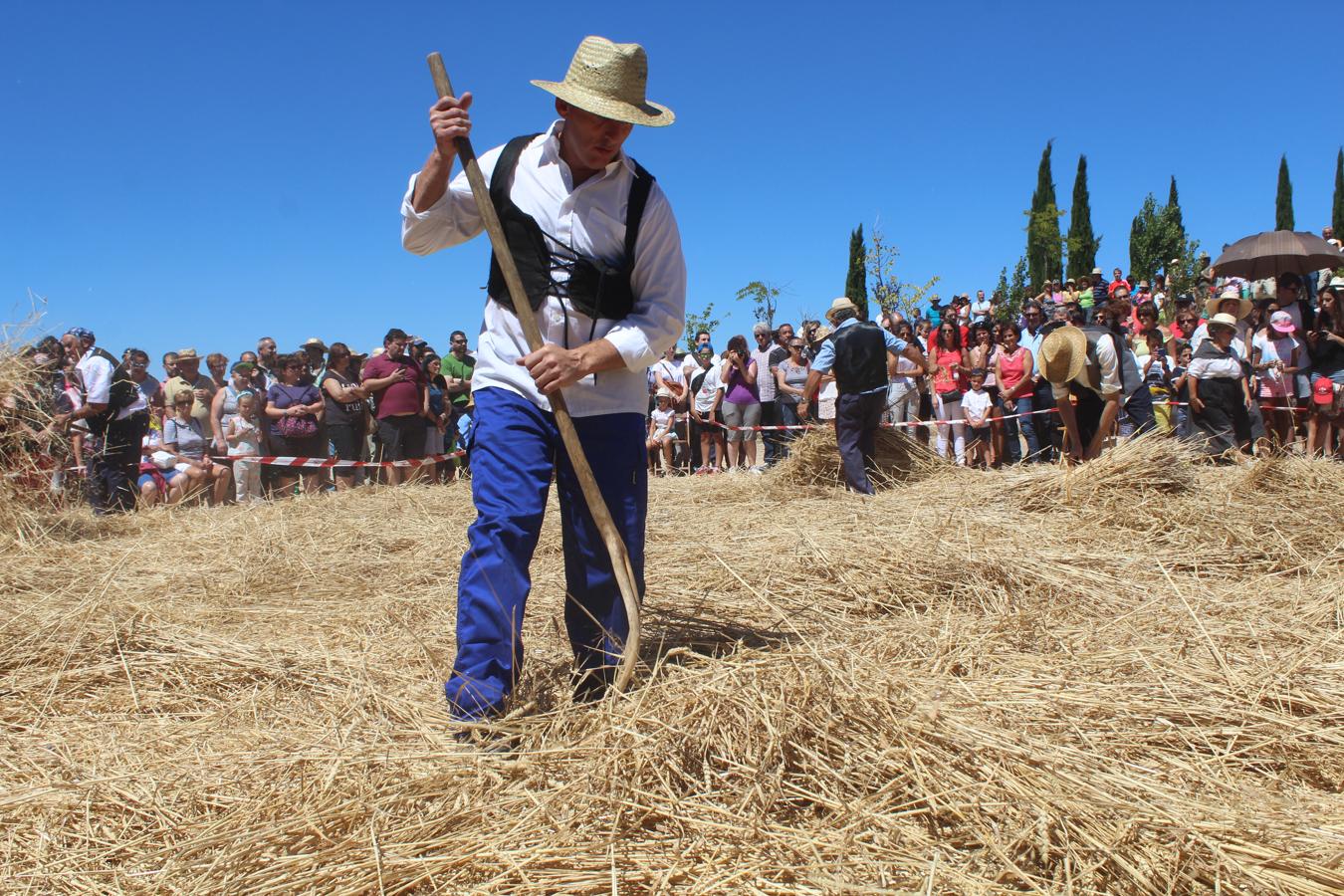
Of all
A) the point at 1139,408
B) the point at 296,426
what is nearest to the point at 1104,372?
the point at 1139,408

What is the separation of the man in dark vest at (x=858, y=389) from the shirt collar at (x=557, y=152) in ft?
18.1

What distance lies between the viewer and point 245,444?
33.9ft

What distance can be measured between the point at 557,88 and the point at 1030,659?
2.16m

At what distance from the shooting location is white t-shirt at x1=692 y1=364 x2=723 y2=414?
44.2ft

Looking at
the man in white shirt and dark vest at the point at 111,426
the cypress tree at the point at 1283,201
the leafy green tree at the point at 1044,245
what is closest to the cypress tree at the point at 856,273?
the leafy green tree at the point at 1044,245

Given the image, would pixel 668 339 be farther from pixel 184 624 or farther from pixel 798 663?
pixel 184 624

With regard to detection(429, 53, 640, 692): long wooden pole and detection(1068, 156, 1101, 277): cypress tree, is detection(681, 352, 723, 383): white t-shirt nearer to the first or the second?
detection(429, 53, 640, 692): long wooden pole

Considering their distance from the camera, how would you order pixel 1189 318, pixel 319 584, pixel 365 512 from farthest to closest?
pixel 1189 318 < pixel 365 512 < pixel 319 584

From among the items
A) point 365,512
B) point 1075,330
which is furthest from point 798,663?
point 1075,330

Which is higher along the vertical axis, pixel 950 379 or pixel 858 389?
pixel 950 379

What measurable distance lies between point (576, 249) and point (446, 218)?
1.28ft

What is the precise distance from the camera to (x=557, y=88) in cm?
279

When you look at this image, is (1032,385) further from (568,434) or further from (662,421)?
(568,434)

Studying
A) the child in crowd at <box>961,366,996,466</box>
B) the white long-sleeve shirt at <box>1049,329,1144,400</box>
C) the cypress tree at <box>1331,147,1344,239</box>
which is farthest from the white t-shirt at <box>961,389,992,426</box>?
the cypress tree at <box>1331,147,1344,239</box>
